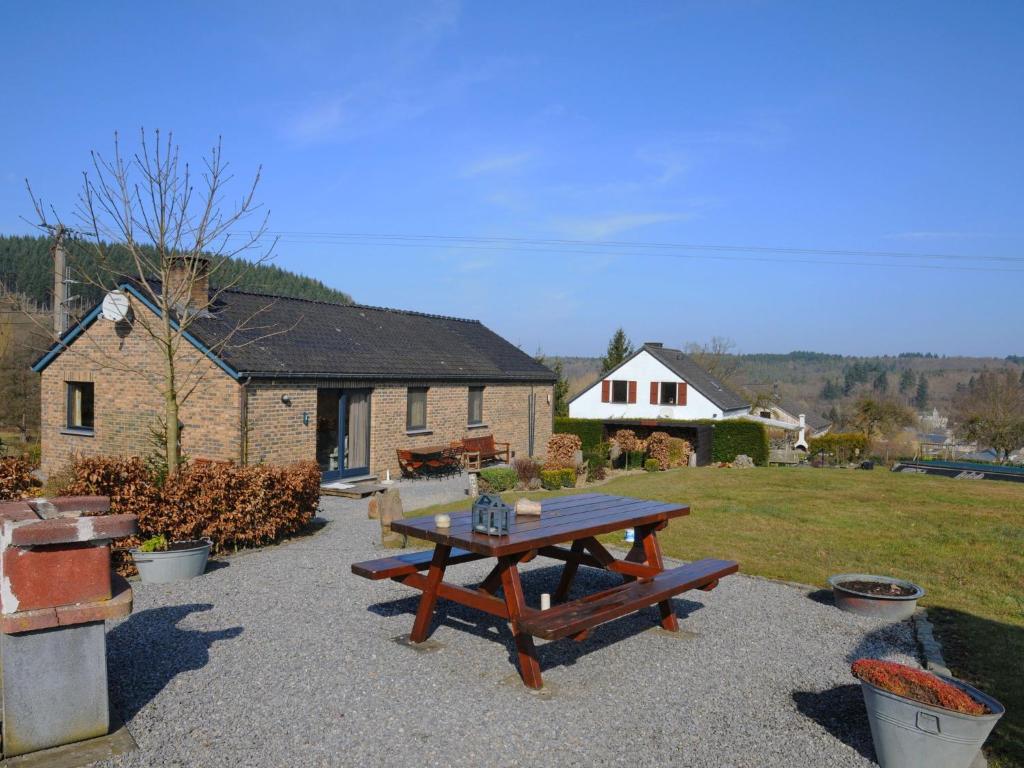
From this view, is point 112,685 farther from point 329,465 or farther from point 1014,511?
point 1014,511

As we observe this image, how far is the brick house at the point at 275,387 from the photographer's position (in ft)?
50.1

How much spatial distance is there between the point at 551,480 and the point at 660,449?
10.3 metres

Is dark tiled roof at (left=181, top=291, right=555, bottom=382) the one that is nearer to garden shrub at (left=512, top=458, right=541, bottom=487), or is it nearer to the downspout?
the downspout

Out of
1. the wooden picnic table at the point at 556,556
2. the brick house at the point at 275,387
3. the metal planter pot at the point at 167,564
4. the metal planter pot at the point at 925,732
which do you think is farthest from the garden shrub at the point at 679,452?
→ the metal planter pot at the point at 925,732

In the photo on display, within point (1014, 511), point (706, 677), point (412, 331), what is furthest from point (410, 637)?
point (412, 331)

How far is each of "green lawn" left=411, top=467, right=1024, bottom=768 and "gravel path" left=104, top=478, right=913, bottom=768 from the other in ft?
2.75

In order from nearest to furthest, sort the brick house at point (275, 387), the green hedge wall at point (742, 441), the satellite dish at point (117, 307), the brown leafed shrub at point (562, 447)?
1. the brick house at point (275, 387)
2. the satellite dish at point (117, 307)
3. the brown leafed shrub at point (562, 447)
4. the green hedge wall at point (742, 441)

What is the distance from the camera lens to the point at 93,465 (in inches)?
337

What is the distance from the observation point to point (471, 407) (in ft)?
74.9

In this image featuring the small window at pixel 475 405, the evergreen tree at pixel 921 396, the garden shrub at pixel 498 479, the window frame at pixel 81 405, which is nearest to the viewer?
the garden shrub at pixel 498 479

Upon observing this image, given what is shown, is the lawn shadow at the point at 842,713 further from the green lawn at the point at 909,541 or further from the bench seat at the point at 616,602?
the bench seat at the point at 616,602

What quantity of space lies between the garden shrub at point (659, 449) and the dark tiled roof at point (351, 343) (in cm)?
468

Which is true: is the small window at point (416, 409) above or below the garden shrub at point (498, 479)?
above

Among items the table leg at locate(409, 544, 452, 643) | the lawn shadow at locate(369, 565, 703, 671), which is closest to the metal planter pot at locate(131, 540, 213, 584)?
the lawn shadow at locate(369, 565, 703, 671)
